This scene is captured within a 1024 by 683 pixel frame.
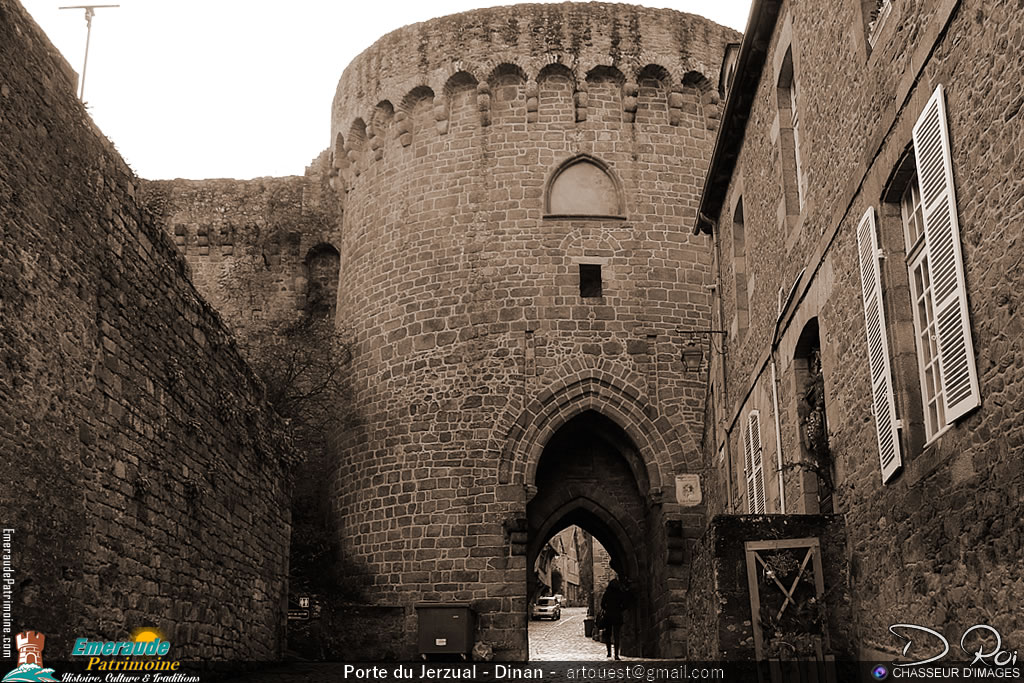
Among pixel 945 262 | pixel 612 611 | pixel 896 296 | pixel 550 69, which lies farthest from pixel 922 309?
pixel 550 69

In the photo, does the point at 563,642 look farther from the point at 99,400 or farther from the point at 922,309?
the point at 922,309

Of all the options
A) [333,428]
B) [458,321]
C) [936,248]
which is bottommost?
[936,248]

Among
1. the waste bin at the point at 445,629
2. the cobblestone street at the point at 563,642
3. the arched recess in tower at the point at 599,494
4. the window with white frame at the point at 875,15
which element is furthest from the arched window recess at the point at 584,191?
the window with white frame at the point at 875,15

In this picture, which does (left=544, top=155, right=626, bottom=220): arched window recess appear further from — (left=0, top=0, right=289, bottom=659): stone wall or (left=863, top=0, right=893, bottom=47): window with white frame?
(left=863, top=0, right=893, bottom=47): window with white frame

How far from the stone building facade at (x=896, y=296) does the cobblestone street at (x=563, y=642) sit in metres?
6.17

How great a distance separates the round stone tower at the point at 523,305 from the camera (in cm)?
1730

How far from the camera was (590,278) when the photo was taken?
18453mm

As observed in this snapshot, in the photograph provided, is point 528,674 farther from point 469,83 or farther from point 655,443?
point 469,83

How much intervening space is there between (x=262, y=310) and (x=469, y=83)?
6066 mm

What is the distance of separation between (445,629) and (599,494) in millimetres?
3821

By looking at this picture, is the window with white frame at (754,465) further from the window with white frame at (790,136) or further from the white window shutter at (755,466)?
the window with white frame at (790,136)

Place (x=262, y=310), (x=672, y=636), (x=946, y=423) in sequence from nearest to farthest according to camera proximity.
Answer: (x=946, y=423)
(x=672, y=636)
(x=262, y=310)

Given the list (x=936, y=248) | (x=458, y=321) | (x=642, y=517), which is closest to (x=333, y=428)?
(x=458, y=321)

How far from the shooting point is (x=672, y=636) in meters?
16.5
